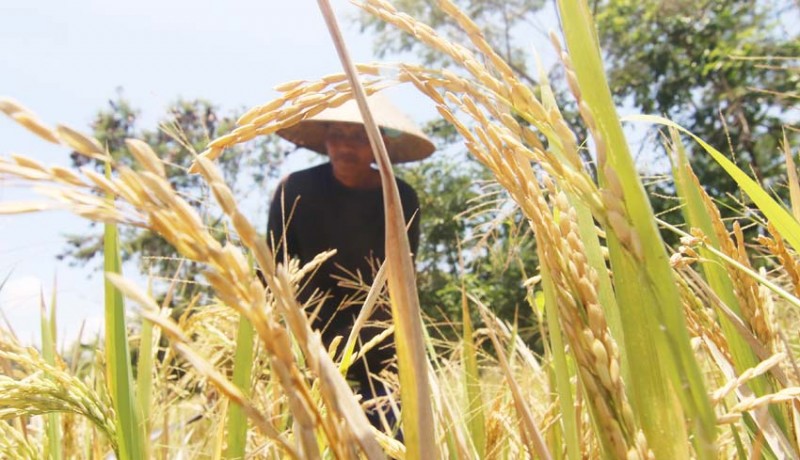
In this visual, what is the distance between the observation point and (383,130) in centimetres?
374

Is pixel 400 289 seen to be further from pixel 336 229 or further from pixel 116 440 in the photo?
pixel 336 229

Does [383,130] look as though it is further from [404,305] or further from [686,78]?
[686,78]

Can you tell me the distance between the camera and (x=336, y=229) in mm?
3252

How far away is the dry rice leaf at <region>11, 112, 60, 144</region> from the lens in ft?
0.99

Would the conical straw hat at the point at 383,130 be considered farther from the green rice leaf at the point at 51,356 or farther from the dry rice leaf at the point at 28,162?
the dry rice leaf at the point at 28,162

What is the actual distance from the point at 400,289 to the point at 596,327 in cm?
12

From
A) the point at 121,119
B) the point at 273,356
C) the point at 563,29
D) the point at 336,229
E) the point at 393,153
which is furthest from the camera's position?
the point at 121,119

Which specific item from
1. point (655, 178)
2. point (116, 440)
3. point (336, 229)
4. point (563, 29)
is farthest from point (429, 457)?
point (336, 229)

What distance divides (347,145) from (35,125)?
3135mm

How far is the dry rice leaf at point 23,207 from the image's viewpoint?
1.02ft

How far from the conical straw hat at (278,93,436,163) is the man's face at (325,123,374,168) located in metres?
0.06

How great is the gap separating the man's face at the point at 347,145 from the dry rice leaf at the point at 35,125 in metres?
3.12

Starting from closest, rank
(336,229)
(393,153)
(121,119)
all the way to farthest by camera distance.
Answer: (336,229)
(393,153)
(121,119)

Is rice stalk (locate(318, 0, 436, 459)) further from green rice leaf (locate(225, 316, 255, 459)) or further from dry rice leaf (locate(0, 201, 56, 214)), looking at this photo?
green rice leaf (locate(225, 316, 255, 459))
